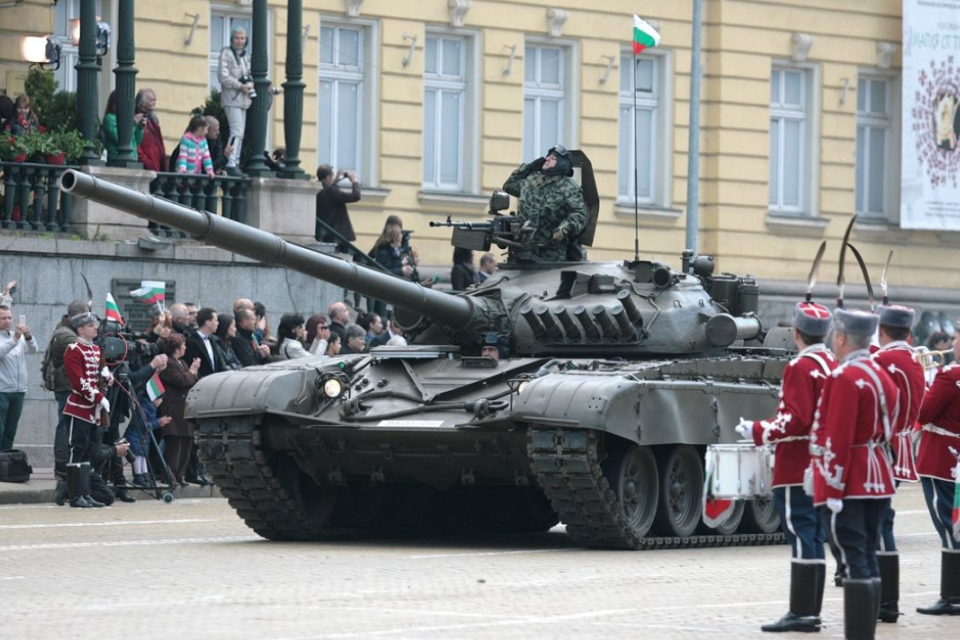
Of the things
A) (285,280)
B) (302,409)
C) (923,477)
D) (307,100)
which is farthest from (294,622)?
(307,100)

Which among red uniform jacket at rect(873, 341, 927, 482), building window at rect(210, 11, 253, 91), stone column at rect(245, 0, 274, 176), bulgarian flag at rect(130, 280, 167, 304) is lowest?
red uniform jacket at rect(873, 341, 927, 482)

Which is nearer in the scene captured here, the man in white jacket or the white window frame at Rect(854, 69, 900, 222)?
the man in white jacket

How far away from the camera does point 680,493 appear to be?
706 inches

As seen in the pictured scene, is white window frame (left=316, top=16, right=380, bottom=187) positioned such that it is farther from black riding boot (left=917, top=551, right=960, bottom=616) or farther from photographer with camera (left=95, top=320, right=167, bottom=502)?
black riding boot (left=917, top=551, right=960, bottom=616)

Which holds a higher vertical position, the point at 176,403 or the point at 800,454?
the point at 800,454

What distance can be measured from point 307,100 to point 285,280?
4539 mm

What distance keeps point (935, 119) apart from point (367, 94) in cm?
1036

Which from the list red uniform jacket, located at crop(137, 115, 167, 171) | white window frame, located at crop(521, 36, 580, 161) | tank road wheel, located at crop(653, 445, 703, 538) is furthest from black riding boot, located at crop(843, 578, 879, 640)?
white window frame, located at crop(521, 36, 580, 161)

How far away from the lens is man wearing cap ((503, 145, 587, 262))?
63.2ft

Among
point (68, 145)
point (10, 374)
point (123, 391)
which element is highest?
point (68, 145)

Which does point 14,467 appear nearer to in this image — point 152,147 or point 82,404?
point 82,404

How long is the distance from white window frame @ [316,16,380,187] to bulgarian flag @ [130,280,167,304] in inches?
275

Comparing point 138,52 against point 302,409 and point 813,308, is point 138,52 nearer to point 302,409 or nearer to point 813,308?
point 302,409

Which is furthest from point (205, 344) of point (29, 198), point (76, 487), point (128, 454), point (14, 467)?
point (29, 198)
